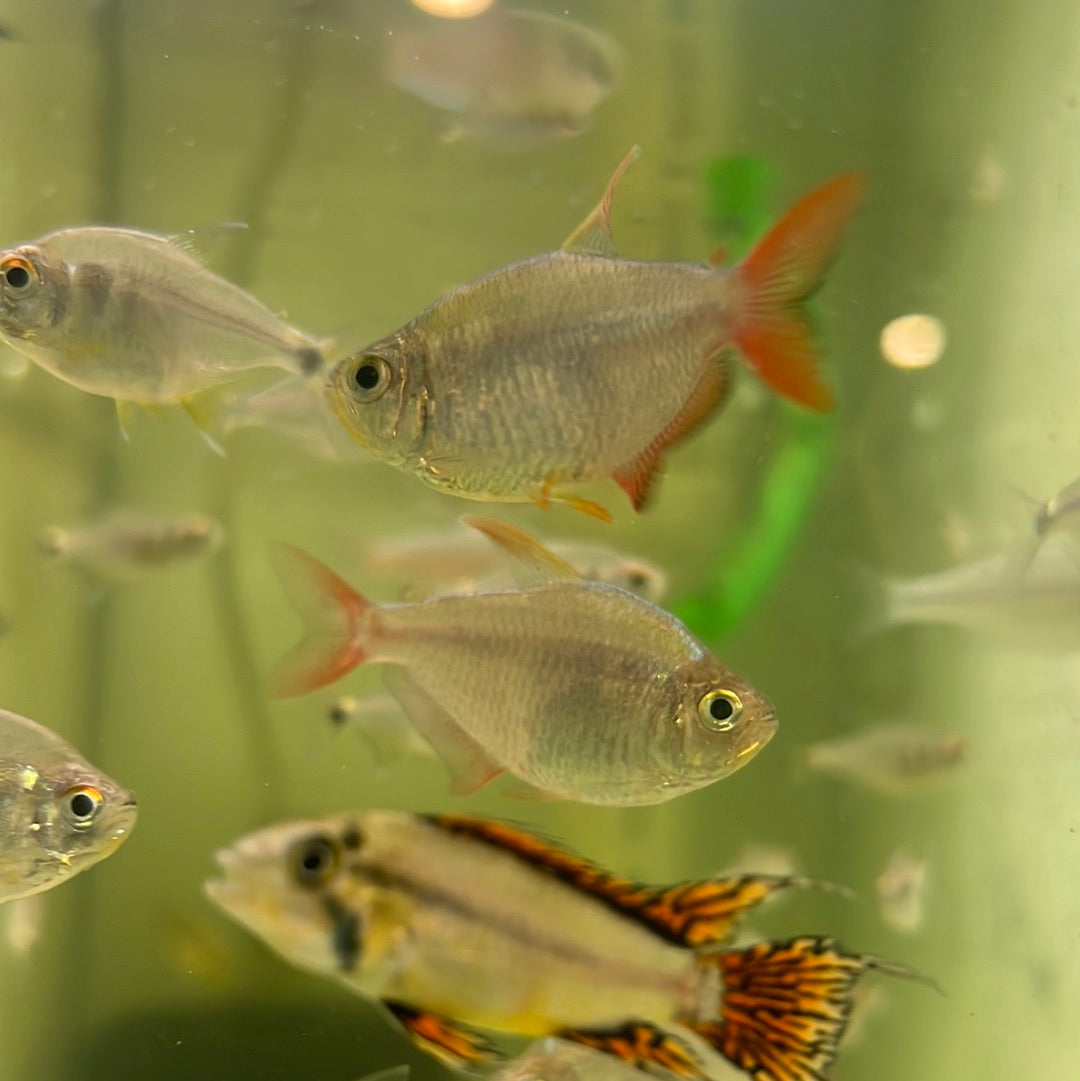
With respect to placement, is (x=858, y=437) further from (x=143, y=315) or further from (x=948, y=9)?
(x=143, y=315)

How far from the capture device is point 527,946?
62cm

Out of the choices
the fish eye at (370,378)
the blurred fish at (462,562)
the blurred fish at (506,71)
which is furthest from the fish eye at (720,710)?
the blurred fish at (506,71)

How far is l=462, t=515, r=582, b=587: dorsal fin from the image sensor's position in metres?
0.72

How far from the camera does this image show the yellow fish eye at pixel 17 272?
2.53 feet

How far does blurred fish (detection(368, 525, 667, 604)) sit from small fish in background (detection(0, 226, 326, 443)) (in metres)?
0.65

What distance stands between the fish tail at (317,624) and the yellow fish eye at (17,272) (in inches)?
11.8

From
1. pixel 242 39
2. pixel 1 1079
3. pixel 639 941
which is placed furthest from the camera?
pixel 242 39

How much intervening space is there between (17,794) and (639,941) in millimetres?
479

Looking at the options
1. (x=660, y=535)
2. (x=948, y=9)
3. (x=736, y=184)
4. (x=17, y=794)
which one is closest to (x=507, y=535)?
(x=17, y=794)

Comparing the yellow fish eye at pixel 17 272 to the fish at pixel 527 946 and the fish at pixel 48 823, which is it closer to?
the fish at pixel 48 823

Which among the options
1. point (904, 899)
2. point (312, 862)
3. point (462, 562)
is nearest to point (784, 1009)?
point (312, 862)

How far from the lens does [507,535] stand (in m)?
0.72

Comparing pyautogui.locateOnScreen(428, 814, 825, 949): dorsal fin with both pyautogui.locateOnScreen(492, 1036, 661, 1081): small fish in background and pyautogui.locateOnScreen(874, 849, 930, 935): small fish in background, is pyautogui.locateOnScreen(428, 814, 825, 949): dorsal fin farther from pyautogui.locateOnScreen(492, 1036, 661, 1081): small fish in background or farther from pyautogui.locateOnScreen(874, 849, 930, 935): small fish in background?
pyautogui.locateOnScreen(874, 849, 930, 935): small fish in background

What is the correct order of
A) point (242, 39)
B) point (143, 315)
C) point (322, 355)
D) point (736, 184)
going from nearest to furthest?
point (143, 315), point (322, 355), point (242, 39), point (736, 184)
